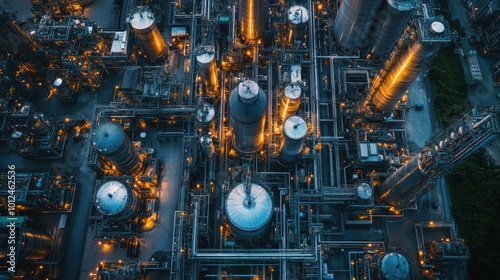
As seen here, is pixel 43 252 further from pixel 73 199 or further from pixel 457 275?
pixel 457 275

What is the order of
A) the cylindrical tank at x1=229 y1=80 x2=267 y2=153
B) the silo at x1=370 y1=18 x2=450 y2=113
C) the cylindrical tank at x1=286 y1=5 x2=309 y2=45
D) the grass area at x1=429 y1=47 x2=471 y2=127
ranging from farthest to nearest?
1. the grass area at x1=429 y1=47 x2=471 y2=127
2. the cylindrical tank at x1=286 y1=5 x2=309 y2=45
3. the cylindrical tank at x1=229 y1=80 x2=267 y2=153
4. the silo at x1=370 y1=18 x2=450 y2=113

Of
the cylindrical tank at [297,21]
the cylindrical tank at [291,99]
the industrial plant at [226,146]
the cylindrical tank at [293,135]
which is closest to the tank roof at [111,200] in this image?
the industrial plant at [226,146]

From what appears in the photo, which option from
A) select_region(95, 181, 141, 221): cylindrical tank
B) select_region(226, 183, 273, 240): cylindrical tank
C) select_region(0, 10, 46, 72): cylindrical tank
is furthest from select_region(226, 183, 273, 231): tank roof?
select_region(0, 10, 46, 72): cylindrical tank

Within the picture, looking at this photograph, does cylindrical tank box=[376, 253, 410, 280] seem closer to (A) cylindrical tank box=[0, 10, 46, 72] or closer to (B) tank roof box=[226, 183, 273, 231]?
(B) tank roof box=[226, 183, 273, 231]

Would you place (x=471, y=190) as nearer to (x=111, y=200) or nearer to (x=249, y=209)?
(x=249, y=209)

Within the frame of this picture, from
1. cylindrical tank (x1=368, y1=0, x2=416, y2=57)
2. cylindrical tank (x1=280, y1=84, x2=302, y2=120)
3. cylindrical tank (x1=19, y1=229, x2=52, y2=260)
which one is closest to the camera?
cylindrical tank (x1=19, y1=229, x2=52, y2=260)

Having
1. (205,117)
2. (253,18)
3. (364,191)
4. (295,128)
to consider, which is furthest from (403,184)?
(253,18)
